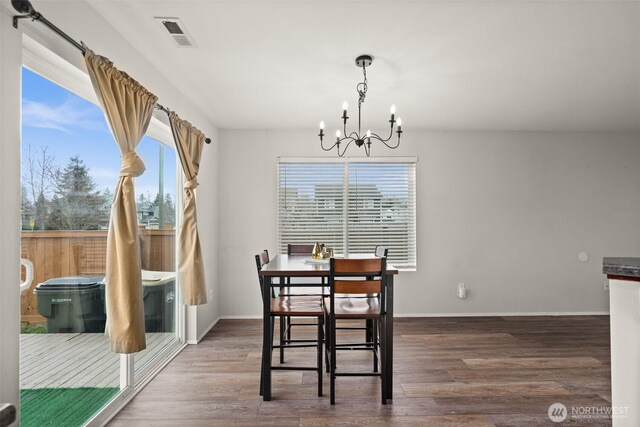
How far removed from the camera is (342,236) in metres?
4.87

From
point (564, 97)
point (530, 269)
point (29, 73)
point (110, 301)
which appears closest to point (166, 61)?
point (29, 73)

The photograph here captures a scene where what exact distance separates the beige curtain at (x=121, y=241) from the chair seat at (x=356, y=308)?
1250mm

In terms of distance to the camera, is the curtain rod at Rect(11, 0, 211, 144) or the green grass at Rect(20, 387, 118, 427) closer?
the curtain rod at Rect(11, 0, 211, 144)

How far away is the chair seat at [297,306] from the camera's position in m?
2.62

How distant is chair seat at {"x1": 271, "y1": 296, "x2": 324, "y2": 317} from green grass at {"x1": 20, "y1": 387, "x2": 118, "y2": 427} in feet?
3.96

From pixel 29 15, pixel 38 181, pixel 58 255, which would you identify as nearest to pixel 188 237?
pixel 58 255

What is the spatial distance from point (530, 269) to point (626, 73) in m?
2.68

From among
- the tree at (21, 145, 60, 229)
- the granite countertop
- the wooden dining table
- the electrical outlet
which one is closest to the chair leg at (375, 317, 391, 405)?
the wooden dining table

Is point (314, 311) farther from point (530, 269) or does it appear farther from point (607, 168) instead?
point (607, 168)

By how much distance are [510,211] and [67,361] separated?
4946 millimetres

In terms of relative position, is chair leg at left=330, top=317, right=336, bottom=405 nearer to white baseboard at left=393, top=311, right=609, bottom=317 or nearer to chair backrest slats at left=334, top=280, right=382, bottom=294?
chair backrest slats at left=334, top=280, right=382, bottom=294

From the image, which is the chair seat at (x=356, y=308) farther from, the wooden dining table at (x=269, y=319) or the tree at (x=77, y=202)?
the tree at (x=77, y=202)

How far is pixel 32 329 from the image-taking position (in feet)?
5.94

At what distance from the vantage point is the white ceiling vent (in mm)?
2252
